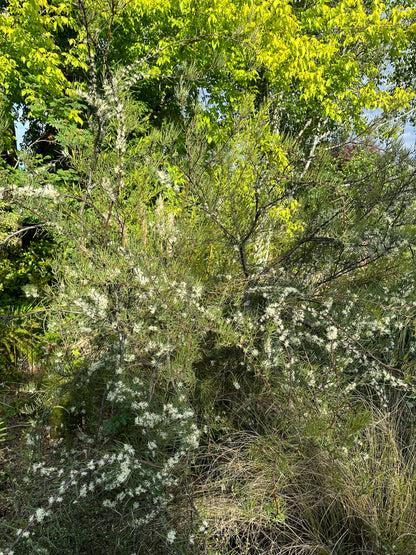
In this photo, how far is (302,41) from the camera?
18.5ft

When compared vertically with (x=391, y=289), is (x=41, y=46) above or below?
above

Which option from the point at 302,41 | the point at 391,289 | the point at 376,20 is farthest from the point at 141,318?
the point at 376,20

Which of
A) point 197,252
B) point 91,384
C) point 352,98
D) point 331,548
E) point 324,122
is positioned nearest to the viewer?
point 331,548

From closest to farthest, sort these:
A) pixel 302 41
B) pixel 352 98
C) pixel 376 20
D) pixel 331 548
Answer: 1. pixel 331 548
2. pixel 302 41
3. pixel 376 20
4. pixel 352 98

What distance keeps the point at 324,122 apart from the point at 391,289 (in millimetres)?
6649

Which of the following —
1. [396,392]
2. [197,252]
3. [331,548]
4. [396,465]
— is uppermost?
[197,252]

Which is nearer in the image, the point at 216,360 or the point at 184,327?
the point at 184,327

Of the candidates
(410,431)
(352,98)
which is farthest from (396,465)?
(352,98)

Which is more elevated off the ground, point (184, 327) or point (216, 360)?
point (184, 327)

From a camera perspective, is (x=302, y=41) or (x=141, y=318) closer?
(x=141, y=318)

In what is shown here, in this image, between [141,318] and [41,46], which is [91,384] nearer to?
[141,318]

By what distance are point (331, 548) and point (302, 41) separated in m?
6.14

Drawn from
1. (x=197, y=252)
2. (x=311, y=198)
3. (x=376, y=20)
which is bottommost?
(x=197, y=252)

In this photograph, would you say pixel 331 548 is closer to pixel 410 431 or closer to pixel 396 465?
pixel 396 465
